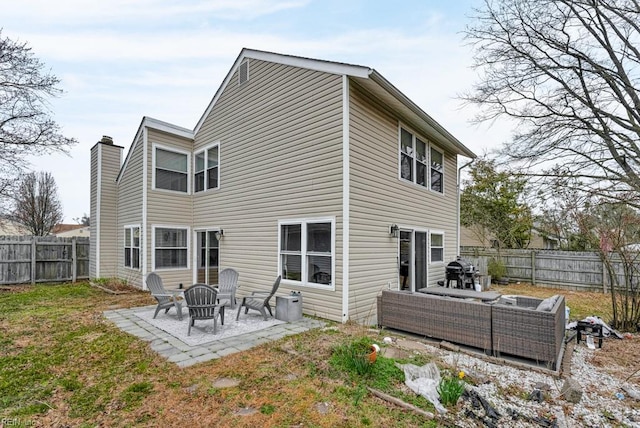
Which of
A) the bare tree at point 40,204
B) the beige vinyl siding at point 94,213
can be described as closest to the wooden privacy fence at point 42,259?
the beige vinyl siding at point 94,213

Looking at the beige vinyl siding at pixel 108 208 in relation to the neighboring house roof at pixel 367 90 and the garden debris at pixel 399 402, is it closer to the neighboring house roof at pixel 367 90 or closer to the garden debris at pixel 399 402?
the neighboring house roof at pixel 367 90

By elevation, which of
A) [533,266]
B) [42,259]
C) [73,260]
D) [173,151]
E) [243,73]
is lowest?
[533,266]

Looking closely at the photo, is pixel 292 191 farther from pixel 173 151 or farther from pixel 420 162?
pixel 173 151

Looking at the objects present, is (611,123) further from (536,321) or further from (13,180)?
(13,180)

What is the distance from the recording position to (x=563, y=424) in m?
3.08

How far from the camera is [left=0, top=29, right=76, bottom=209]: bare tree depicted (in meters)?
10.6

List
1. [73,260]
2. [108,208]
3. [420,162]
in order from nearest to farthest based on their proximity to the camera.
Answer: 1. [420,162]
2. [108,208]
3. [73,260]

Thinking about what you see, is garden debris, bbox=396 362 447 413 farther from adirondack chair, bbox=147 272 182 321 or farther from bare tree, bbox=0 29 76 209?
bare tree, bbox=0 29 76 209

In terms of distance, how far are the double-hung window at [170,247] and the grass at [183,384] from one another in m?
4.26

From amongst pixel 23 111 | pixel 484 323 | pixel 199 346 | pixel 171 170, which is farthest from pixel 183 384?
pixel 23 111

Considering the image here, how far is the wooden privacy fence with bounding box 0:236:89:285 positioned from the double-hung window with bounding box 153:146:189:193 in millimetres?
5743

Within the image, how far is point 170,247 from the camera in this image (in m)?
10.3

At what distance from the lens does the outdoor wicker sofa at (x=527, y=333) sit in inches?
176

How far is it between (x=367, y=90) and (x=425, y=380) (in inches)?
228
